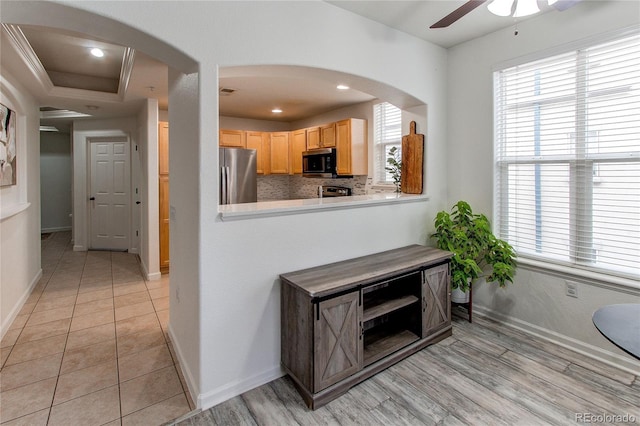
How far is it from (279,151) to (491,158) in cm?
385

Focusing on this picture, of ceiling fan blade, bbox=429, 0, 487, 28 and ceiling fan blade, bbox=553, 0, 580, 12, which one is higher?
ceiling fan blade, bbox=553, 0, 580, 12

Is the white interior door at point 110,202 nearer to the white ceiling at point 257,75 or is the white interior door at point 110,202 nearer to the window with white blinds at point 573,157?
the white ceiling at point 257,75

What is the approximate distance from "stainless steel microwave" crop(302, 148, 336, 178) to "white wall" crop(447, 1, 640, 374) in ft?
6.36

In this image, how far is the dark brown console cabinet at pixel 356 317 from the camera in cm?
208

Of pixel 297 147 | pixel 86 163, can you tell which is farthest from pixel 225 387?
pixel 86 163

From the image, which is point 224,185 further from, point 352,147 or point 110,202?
point 110,202

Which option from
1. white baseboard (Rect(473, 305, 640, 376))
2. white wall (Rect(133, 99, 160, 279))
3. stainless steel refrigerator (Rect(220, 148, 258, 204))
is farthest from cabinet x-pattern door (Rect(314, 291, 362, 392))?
white wall (Rect(133, 99, 160, 279))

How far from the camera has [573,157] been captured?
2.69 metres

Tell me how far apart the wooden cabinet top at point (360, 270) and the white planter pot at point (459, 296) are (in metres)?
0.54

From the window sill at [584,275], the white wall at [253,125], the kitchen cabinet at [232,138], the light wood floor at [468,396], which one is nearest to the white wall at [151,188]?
the kitchen cabinet at [232,138]

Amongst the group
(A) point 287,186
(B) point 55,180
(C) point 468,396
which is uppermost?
(B) point 55,180

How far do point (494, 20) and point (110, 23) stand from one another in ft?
9.78

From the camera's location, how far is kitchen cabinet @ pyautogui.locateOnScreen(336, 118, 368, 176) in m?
4.82

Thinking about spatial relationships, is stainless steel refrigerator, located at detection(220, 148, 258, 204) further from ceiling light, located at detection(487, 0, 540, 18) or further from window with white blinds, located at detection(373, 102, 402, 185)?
ceiling light, located at detection(487, 0, 540, 18)
